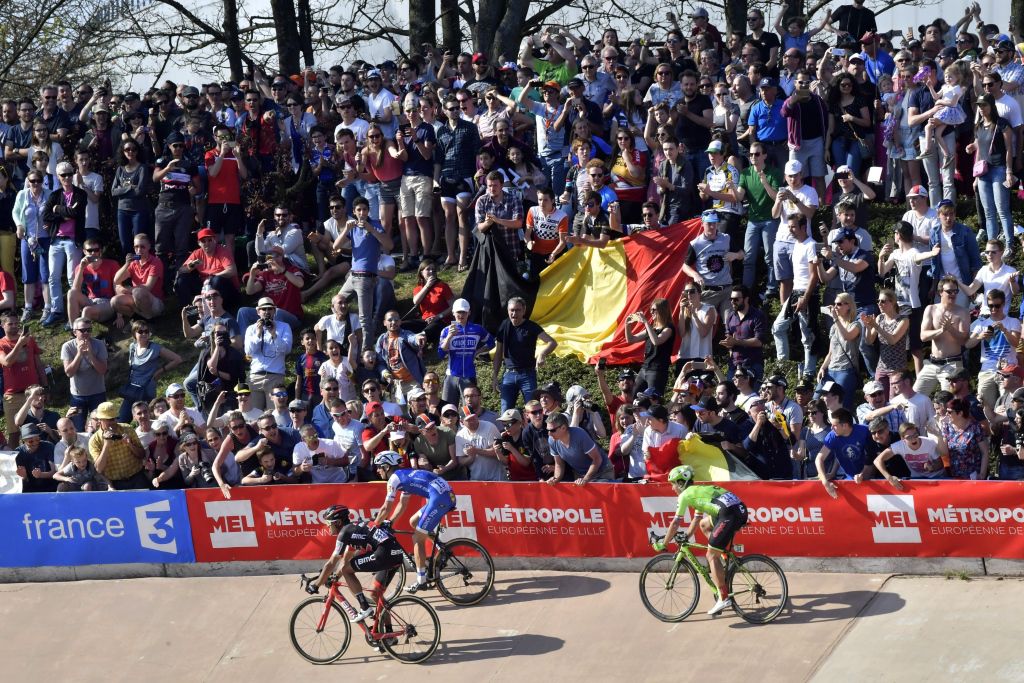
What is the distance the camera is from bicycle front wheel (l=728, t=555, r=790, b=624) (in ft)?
42.1

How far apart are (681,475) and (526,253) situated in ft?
18.9

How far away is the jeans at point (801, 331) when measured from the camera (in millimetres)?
16141

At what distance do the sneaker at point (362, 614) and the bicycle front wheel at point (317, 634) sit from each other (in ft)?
0.82

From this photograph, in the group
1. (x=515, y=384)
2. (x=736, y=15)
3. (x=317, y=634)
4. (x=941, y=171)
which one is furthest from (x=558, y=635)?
(x=736, y=15)

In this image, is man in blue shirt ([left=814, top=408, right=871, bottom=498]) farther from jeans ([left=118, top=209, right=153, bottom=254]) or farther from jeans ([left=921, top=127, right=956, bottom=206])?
jeans ([left=118, top=209, right=153, bottom=254])

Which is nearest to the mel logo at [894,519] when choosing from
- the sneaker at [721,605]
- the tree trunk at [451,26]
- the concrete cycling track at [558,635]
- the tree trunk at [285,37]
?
the concrete cycling track at [558,635]

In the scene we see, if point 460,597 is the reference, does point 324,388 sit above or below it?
above

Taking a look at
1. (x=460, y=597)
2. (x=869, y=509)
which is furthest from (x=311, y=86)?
(x=869, y=509)

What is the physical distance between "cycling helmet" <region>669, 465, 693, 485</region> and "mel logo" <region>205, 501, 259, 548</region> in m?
4.74

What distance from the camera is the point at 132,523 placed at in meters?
15.6

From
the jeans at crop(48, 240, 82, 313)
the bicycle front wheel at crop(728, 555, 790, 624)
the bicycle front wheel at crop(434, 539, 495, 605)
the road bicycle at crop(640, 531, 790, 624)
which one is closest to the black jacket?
the jeans at crop(48, 240, 82, 313)

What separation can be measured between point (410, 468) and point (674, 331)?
3643 mm

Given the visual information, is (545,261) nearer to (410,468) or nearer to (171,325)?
(410,468)

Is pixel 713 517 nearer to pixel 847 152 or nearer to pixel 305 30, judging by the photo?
pixel 847 152
